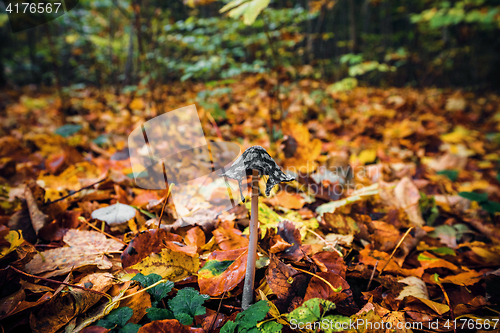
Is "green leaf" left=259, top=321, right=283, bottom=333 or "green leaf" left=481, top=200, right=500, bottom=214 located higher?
"green leaf" left=259, top=321, right=283, bottom=333

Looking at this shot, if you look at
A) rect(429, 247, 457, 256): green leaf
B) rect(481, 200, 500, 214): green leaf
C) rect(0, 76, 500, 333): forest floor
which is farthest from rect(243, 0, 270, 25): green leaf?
rect(481, 200, 500, 214): green leaf

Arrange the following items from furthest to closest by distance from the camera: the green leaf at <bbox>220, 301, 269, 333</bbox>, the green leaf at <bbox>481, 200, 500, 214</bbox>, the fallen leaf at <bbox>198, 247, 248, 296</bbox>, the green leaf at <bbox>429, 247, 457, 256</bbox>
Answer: the green leaf at <bbox>481, 200, 500, 214</bbox>
the green leaf at <bbox>429, 247, 457, 256</bbox>
the fallen leaf at <bbox>198, 247, 248, 296</bbox>
the green leaf at <bbox>220, 301, 269, 333</bbox>

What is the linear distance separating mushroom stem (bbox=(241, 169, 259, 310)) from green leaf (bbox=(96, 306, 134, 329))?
0.33m

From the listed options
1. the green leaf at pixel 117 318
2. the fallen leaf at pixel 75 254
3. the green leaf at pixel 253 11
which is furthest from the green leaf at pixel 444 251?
the green leaf at pixel 253 11

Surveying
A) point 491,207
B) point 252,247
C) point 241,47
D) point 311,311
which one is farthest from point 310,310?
point 241,47

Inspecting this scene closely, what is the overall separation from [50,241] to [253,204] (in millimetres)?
928

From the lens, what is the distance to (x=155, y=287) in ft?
2.60

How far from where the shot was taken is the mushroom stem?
0.72 m

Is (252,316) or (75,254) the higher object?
(75,254)

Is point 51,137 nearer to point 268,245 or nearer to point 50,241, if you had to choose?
point 50,241

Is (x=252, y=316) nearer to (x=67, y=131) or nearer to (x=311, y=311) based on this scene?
(x=311, y=311)

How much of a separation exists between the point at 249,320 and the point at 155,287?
311mm

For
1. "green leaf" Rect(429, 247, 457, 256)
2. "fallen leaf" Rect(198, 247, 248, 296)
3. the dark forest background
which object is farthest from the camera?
the dark forest background

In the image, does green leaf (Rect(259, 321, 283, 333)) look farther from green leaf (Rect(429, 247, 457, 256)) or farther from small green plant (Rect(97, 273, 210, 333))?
green leaf (Rect(429, 247, 457, 256))
